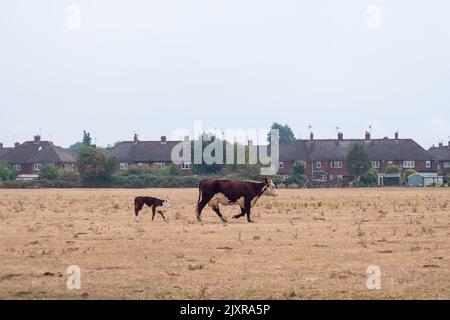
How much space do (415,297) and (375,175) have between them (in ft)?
338

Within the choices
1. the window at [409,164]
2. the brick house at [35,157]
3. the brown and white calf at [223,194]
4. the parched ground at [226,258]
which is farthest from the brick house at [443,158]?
the parched ground at [226,258]

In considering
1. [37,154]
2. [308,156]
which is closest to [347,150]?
[308,156]

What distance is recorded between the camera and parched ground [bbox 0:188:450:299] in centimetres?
1452

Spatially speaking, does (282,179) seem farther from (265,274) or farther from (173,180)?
(265,274)

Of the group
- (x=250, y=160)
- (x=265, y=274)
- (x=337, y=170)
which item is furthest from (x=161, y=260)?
(x=337, y=170)

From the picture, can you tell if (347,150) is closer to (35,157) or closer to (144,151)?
(144,151)

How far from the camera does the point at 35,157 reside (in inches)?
5925

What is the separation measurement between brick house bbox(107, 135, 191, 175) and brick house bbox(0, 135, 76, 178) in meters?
9.85

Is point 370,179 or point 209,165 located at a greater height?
point 209,165

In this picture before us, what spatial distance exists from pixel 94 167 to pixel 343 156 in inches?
2121

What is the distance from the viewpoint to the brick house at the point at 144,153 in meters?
147

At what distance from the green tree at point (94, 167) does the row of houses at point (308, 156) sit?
30.7 m

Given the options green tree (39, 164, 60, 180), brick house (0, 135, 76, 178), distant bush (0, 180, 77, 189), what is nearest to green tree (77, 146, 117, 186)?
distant bush (0, 180, 77, 189)

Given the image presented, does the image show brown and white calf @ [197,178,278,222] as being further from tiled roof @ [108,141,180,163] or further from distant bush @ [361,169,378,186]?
tiled roof @ [108,141,180,163]
